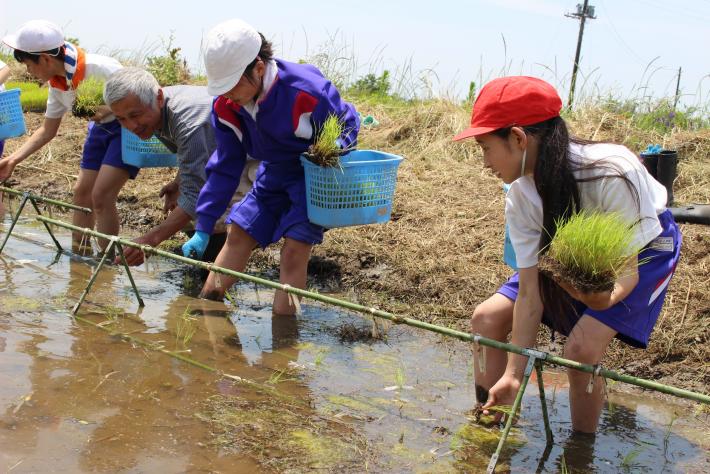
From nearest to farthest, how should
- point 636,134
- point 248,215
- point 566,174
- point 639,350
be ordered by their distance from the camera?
point 566,174 → point 639,350 → point 248,215 → point 636,134

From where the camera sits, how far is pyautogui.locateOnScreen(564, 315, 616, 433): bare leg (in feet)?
10.2

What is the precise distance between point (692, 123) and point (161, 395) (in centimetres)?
617

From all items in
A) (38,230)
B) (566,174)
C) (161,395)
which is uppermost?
(566,174)

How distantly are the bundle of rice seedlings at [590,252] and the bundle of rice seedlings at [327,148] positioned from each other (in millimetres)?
1664

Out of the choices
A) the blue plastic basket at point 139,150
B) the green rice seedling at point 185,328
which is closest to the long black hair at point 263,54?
the green rice seedling at point 185,328

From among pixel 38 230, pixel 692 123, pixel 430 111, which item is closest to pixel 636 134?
pixel 692 123

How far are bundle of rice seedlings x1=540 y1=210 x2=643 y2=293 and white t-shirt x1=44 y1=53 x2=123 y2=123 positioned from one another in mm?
3934

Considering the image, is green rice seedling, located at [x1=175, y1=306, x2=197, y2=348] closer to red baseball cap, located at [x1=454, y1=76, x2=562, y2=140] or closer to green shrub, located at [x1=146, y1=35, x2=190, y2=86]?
red baseball cap, located at [x1=454, y1=76, x2=562, y2=140]

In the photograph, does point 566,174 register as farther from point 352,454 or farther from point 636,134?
point 636,134

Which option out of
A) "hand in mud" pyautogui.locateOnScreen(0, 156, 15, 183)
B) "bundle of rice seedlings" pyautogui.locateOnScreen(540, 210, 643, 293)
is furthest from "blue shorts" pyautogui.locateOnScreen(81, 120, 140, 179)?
"bundle of rice seedlings" pyautogui.locateOnScreen(540, 210, 643, 293)

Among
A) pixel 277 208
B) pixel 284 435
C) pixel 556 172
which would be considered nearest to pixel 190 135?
pixel 277 208

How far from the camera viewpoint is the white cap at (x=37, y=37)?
5473 mm

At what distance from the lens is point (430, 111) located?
8695 millimetres

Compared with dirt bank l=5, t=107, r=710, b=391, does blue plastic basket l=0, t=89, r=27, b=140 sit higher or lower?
higher
